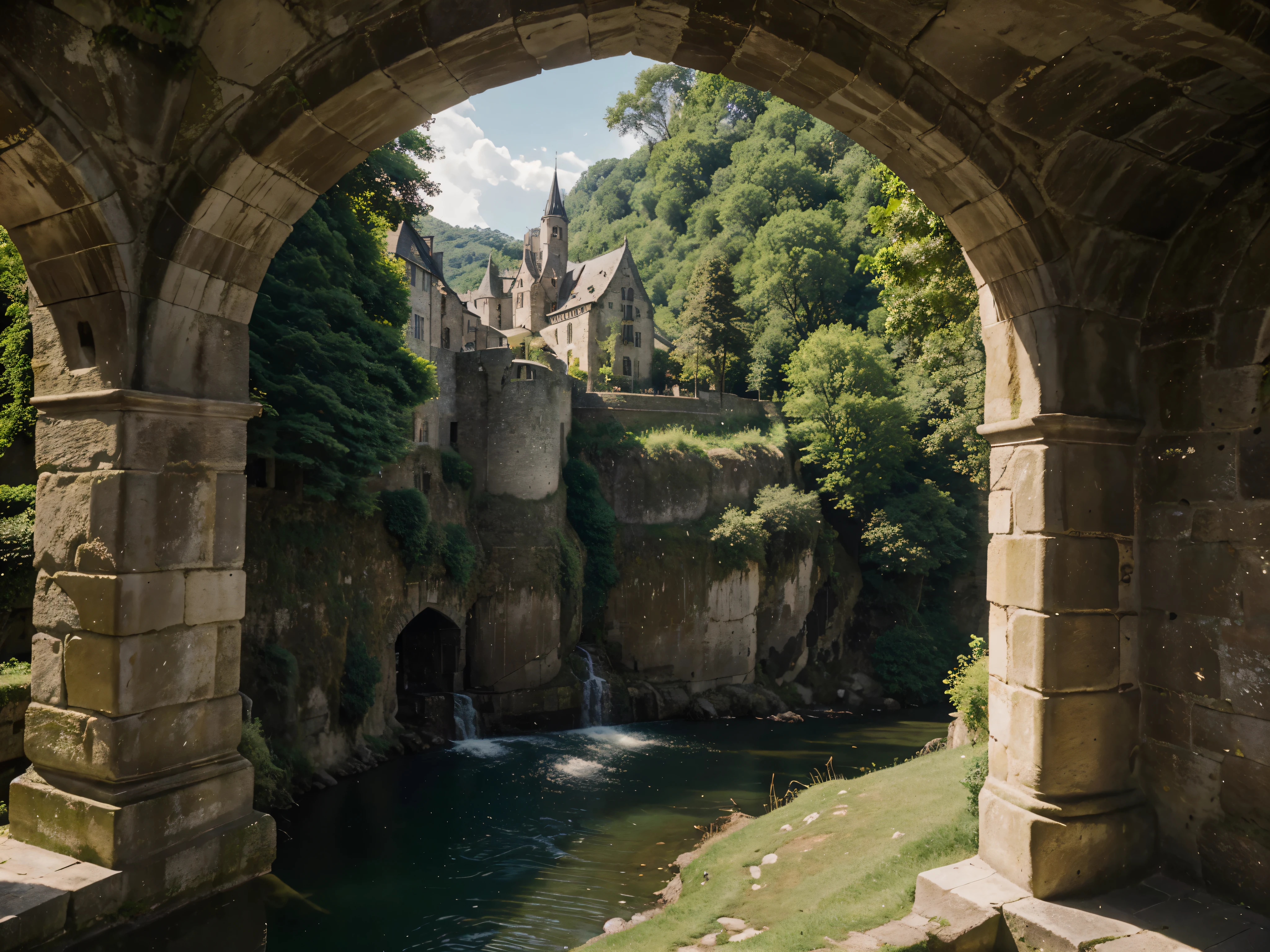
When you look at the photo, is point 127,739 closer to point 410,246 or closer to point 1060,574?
point 1060,574

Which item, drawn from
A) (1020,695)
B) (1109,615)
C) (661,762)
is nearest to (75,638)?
(1020,695)

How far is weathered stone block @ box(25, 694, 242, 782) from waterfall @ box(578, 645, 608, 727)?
22123 millimetres

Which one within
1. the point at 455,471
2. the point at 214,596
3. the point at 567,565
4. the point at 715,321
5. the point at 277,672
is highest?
the point at 715,321

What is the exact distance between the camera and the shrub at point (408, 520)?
2095 cm

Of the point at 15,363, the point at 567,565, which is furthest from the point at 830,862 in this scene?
the point at 567,565

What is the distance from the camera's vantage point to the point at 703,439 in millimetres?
34500

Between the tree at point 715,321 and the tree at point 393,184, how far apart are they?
2058 centimetres

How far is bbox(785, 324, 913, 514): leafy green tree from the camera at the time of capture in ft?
116

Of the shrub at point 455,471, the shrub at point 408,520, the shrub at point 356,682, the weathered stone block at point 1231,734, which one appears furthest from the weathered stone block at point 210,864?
the shrub at point 455,471

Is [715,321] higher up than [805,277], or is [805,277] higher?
[805,277]

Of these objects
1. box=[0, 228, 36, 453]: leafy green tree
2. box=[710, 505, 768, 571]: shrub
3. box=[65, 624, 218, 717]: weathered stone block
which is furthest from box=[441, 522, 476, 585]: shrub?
box=[65, 624, 218, 717]: weathered stone block

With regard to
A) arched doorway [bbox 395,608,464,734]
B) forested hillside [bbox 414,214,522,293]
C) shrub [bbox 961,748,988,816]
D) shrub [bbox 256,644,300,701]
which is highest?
forested hillside [bbox 414,214,522,293]

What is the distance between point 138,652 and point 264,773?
10.3m

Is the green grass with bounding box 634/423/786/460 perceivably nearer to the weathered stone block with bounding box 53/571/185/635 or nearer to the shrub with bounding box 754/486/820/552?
the shrub with bounding box 754/486/820/552
